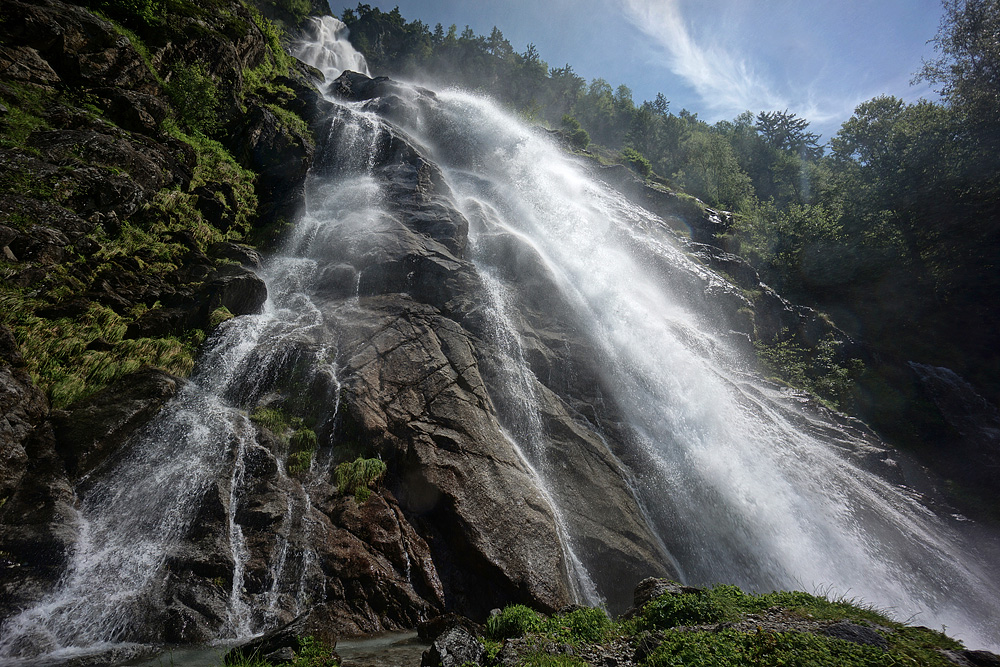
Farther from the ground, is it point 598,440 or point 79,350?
point 598,440

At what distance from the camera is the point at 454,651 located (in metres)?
5.85

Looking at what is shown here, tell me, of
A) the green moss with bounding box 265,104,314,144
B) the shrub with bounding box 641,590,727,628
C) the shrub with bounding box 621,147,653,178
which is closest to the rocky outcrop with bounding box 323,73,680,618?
the shrub with bounding box 641,590,727,628

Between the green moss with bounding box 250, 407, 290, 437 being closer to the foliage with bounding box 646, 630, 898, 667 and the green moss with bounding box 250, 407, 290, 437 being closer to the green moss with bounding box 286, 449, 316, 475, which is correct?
the green moss with bounding box 286, 449, 316, 475

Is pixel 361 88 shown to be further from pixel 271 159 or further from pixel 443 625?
pixel 443 625

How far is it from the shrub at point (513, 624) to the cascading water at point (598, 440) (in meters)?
3.69

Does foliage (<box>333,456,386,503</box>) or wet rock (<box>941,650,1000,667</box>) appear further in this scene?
foliage (<box>333,456,386,503</box>)

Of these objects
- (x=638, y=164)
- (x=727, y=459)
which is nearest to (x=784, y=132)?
(x=638, y=164)

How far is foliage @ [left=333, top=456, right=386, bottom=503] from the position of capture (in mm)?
9844

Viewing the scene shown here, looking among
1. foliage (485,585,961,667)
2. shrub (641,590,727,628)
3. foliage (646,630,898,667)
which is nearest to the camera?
foliage (646,630,898,667)

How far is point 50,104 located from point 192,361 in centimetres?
831

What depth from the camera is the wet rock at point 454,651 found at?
18.6 ft

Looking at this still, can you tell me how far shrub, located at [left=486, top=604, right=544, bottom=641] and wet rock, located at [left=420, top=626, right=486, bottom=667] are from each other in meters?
1.03

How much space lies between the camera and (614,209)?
3086 cm

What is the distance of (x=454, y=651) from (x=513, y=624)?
1.70 m
